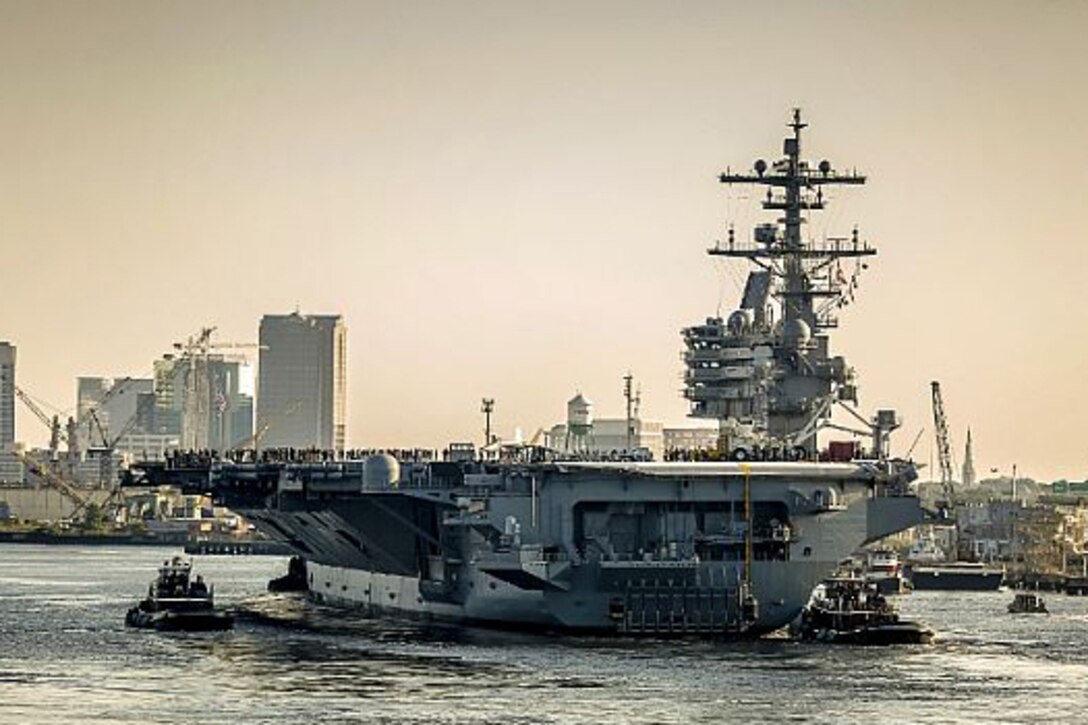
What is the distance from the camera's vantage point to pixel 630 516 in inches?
2516

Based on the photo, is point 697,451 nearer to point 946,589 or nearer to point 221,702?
point 221,702

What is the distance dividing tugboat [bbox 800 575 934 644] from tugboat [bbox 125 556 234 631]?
16870mm

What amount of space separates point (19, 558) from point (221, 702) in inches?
4068

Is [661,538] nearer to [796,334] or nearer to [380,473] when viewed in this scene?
[380,473]

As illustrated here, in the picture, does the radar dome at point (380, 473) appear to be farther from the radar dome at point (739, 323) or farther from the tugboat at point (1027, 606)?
the tugboat at point (1027, 606)

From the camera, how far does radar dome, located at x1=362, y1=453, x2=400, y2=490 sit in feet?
219

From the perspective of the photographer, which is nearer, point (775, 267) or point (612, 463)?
point (612, 463)

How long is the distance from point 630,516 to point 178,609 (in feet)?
48.3

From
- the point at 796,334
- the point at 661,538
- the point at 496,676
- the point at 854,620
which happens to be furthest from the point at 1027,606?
the point at 496,676

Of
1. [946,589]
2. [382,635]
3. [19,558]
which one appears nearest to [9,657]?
[382,635]

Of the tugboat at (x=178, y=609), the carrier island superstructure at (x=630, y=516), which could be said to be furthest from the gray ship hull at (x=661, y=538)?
the tugboat at (x=178, y=609)

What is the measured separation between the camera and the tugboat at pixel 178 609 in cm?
7094

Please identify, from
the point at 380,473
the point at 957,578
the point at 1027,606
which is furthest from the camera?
the point at 957,578

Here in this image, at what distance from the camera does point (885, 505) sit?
215 feet
